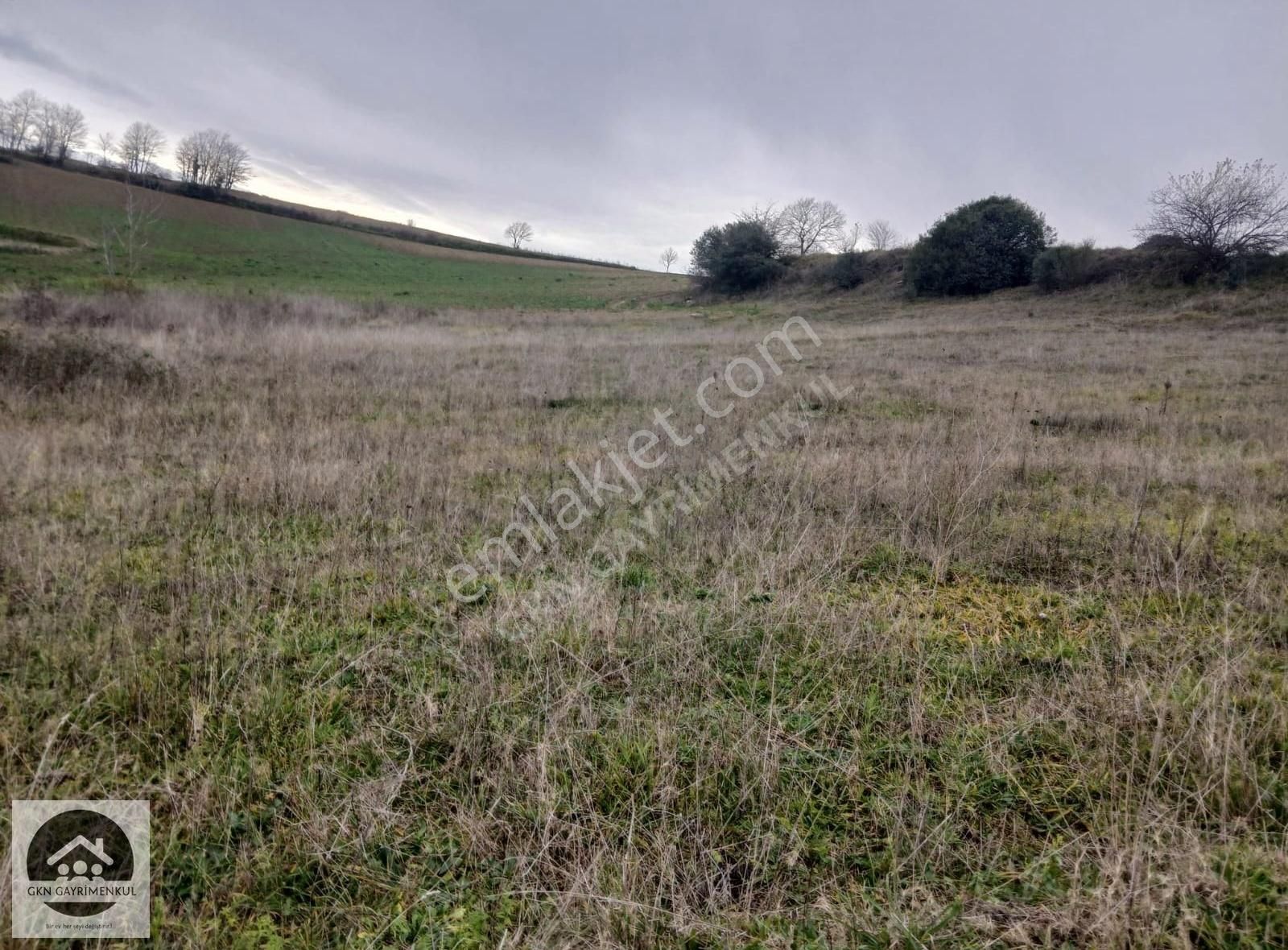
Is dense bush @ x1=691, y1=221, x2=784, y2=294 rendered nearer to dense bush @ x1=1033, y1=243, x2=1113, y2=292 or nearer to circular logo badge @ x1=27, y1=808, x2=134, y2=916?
dense bush @ x1=1033, y1=243, x2=1113, y2=292

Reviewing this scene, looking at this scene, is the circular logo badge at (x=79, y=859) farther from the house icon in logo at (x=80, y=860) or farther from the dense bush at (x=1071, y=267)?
the dense bush at (x=1071, y=267)

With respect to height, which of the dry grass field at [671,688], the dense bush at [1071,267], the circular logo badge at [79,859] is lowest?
the circular logo badge at [79,859]

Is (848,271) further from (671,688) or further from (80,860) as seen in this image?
(80,860)

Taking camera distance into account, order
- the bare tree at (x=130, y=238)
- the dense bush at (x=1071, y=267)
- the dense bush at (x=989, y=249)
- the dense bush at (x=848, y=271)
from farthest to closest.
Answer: the dense bush at (x=848, y=271) → the bare tree at (x=130, y=238) → the dense bush at (x=989, y=249) → the dense bush at (x=1071, y=267)

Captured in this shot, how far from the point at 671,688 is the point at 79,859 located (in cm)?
220

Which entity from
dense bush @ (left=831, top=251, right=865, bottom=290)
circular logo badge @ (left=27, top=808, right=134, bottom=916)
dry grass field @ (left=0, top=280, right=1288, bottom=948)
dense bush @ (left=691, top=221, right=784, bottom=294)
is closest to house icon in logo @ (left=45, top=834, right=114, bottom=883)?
circular logo badge @ (left=27, top=808, right=134, bottom=916)

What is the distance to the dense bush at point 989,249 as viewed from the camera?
31.3m

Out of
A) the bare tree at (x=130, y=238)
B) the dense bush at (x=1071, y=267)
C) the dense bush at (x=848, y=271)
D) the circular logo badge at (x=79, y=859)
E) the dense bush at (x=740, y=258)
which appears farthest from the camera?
the dense bush at (x=740, y=258)

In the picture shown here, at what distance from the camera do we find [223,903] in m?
1.94

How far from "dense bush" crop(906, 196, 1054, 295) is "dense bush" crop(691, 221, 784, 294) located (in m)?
12.2

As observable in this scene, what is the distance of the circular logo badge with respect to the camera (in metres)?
1.90

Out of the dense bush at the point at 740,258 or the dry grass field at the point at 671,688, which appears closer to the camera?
the dry grass field at the point at 671,688

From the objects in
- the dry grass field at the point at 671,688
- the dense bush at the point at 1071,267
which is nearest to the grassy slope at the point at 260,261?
the dense bush at the point at 1071,267

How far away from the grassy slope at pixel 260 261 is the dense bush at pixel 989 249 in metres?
19.1
